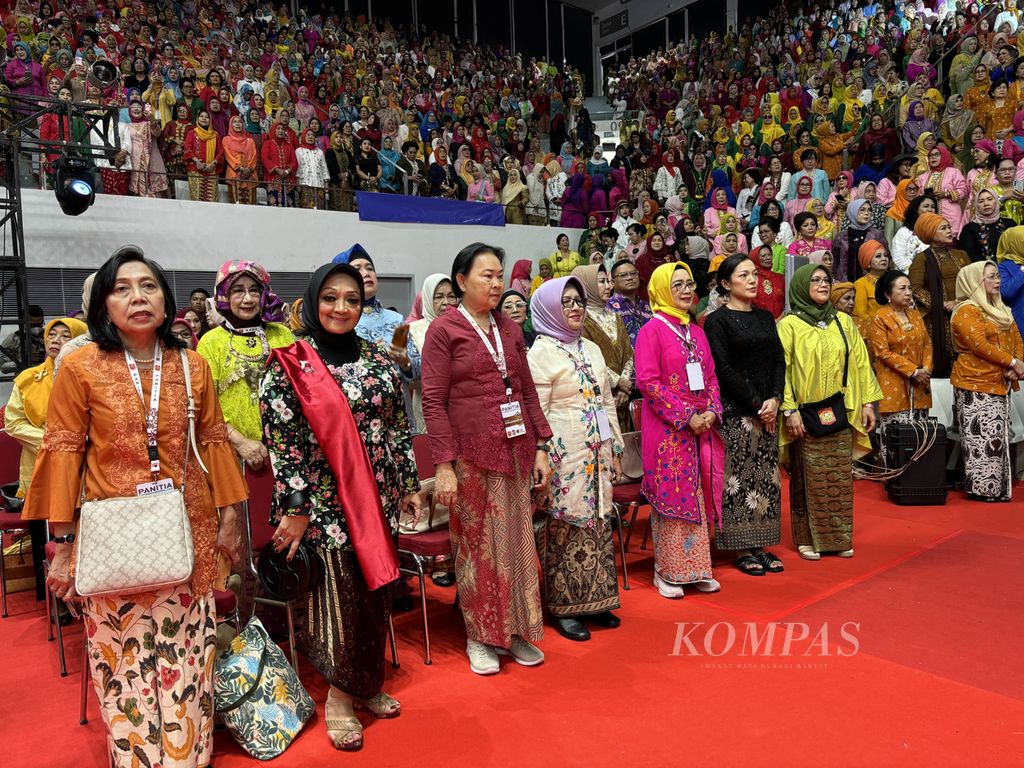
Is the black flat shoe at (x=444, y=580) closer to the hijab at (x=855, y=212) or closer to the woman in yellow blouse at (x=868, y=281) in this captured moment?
the woman in yellow blouse at (x=868, y=281)

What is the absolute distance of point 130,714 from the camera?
2094 millimetres

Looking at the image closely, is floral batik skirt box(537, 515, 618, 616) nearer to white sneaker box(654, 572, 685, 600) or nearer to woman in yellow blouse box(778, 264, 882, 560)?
white sneaker box(654, 572, 685, 600)

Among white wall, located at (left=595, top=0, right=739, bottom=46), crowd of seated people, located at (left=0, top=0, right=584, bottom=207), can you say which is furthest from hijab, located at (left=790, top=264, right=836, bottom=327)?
white wall, located at (left=595, top=0, right=739, bottom=46)

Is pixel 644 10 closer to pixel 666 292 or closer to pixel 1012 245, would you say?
pixel 1012 245

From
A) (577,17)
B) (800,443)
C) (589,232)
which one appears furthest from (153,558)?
(577,17)

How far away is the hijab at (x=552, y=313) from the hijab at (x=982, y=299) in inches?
127


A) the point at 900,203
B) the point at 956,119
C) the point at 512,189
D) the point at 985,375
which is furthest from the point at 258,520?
the point at 512,189

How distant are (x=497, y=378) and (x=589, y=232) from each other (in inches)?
346

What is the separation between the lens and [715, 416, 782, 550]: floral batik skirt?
3922mm

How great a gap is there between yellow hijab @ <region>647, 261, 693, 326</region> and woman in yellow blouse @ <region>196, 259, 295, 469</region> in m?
1.75

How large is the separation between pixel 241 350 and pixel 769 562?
2766mm

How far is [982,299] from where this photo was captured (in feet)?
16.5

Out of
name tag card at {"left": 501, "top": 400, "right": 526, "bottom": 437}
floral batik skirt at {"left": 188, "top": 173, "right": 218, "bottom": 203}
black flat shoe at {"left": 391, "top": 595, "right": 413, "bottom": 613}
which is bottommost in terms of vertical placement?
black flat shoe at {"left": 391, "top": 595, "right": 413, "bottom": 613}

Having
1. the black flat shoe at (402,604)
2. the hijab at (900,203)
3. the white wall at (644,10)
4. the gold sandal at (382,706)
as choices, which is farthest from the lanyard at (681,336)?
the white wall at (644,10)
